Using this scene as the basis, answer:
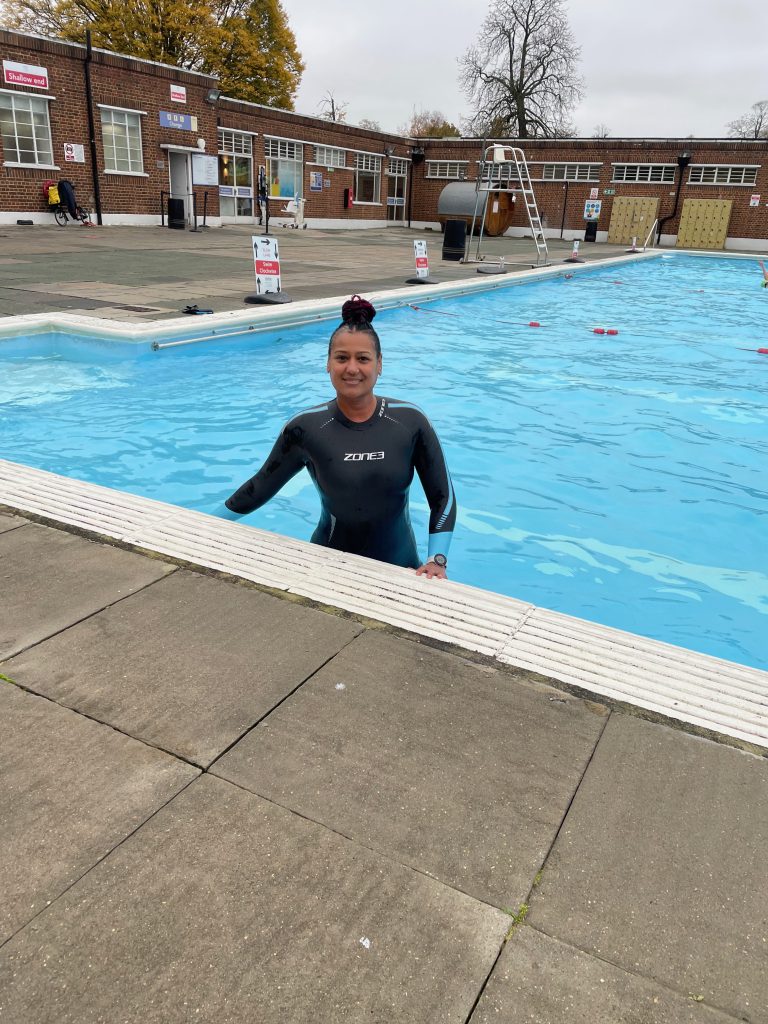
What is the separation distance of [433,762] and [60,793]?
100 centimetres

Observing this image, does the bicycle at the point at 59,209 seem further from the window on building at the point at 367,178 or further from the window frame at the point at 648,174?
the window frame at the point at 648,174

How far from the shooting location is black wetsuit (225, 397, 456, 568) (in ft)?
11.0

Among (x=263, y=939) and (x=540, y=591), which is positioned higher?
(x=263, y=939)

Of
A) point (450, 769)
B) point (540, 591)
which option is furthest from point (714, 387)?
point (450, 769)

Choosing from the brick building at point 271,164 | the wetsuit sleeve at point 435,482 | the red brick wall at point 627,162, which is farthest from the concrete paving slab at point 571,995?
the red brick wall at point 627,162

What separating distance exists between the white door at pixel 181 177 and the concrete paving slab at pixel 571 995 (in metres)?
28.5

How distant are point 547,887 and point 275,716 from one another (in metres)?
0.93

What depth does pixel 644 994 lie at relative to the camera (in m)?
1.45

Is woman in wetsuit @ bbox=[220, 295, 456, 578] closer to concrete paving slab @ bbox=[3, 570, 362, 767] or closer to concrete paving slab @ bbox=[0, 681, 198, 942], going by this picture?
concrete paving slab @ bbox=[3, 570, 362, 767]

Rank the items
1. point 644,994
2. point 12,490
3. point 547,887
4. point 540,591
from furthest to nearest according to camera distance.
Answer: point 540,591 → point 12,490 → point 547,887 → point 644,994

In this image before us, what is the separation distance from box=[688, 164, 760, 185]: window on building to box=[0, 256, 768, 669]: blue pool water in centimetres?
2578

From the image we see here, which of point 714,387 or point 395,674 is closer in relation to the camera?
point 395,674

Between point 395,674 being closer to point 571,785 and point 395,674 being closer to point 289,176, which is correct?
point 571,785

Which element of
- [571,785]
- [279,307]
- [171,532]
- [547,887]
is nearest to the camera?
[547,887]
